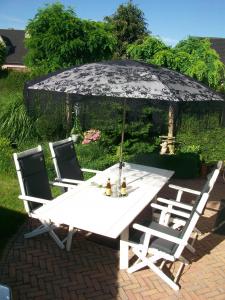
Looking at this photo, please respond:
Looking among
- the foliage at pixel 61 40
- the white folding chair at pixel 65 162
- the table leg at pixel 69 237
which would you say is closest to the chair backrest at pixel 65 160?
the white folding chair at pixel 65 162

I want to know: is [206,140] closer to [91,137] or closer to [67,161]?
[91,137]

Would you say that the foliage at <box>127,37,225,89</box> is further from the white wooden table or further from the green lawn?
the white wooden table

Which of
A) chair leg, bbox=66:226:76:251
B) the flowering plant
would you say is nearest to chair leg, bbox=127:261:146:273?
chair leg, bbox=66:226:76:251

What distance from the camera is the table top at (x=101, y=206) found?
13.2 feet

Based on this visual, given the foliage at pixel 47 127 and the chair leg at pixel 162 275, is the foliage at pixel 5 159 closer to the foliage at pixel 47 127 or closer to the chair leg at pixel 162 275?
the foliage at pixel 47 127

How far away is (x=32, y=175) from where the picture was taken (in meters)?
5.22

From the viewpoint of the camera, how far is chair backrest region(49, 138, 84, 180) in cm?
598

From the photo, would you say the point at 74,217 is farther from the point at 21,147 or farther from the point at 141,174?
the point at 21,147

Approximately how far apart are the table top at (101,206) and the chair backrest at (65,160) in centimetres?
66

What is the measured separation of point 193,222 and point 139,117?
7346mm

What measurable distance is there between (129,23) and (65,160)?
32290 millimetres

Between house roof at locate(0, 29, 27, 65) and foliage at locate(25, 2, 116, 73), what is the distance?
86.9 ft

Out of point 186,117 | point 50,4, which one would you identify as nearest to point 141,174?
point 186,117

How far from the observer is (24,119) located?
407 inches
